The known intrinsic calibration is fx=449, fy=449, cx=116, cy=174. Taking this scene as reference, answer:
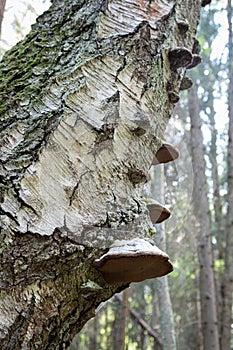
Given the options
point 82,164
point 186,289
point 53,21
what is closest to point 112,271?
point 82,164

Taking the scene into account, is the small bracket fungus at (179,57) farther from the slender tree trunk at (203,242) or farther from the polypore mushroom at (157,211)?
the slender tree trunk at (203,242)

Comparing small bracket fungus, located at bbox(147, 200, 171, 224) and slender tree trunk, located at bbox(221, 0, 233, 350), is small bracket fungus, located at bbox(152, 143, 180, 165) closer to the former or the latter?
small bracket fungus, located at bbox(147, 200, 171, 224)

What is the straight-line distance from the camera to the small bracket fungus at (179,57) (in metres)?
1.39

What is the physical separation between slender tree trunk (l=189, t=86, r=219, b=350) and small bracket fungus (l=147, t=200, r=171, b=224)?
3.40m

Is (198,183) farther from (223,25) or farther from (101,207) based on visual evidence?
(101,207)

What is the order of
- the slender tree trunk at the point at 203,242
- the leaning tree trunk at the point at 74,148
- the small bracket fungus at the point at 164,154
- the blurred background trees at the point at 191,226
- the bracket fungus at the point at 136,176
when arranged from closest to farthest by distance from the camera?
the leaning tree trunk at the point at 74,148, the bracket fungus at the point at 136,176, the small bracket fungus at the point at 164,154, the blurred background trees at the point at 191,226, the slender tree trunk at the point at 203,242

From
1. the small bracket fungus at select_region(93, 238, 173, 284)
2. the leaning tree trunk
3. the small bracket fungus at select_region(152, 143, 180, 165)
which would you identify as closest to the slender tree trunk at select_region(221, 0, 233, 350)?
the small bracket fungus at select_region(152, 143, 180, 165)

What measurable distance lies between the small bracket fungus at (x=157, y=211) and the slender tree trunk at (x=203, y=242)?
340 cm

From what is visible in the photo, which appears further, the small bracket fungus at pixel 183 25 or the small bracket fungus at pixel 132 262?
the small bracket fungus at pixel 183 25

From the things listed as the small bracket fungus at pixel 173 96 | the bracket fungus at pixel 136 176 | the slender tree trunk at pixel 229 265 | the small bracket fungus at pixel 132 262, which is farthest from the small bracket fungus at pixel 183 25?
the slender tree trunk at pixel 229 265

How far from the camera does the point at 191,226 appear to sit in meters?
4.91

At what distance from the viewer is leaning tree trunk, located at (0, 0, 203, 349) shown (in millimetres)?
954

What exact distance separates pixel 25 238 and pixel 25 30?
366 centimetres

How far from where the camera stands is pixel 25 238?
94 cm
